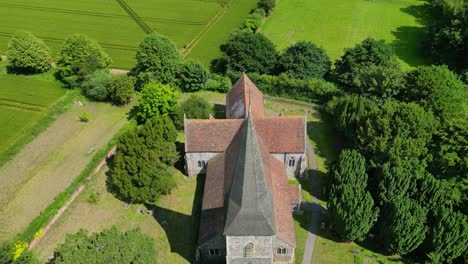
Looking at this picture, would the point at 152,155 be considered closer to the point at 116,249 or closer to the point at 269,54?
the point at 116,249

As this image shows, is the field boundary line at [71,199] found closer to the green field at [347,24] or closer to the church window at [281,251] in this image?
the church window at [281,251]

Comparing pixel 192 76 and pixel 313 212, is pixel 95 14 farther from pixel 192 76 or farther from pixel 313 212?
pixel 313 212

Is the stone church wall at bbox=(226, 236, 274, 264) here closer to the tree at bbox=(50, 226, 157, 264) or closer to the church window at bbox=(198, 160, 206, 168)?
the tree at bbox=(50, 226, 157, 264)

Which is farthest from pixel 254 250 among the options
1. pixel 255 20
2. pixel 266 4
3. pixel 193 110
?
pixel 266 4

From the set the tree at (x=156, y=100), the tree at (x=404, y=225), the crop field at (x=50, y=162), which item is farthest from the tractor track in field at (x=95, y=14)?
the tree at (x=404, y=225)

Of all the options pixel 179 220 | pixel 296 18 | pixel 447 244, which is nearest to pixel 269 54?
pixel 296 18

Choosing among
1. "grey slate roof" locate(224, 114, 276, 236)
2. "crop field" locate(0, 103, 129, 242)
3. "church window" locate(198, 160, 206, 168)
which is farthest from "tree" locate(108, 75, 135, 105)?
"grey slate roof" locate(224, 114, 276, 236)
